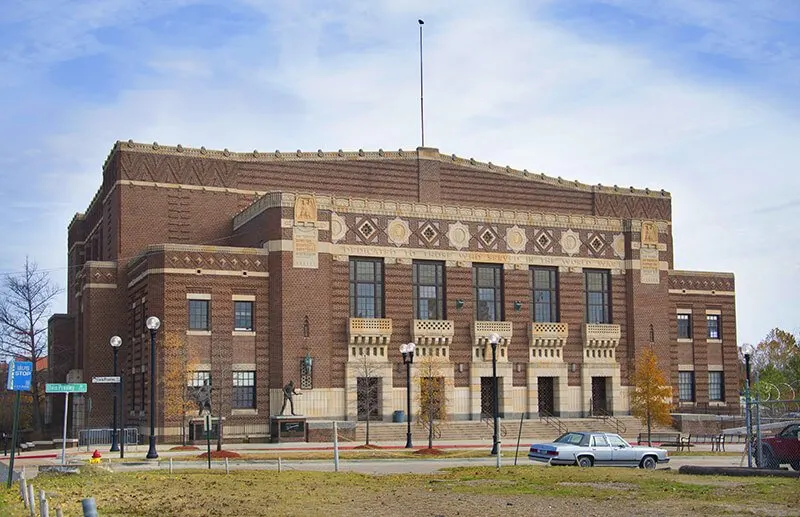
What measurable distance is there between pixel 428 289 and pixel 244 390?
13031 mm

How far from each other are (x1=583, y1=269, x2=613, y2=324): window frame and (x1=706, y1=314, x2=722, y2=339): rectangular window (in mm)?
10746

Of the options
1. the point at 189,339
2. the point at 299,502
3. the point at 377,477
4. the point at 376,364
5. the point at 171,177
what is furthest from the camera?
the point at 171,177

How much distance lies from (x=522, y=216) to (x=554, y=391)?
37.5 ft

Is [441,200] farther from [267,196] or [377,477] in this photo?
[377,477]

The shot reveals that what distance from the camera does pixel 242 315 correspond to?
60.8 metres

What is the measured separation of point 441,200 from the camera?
239 ft

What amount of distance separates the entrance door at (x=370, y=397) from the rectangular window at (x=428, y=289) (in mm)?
4958

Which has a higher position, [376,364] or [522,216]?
[522,216]

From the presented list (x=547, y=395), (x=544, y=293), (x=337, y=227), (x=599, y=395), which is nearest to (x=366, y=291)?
A: (x=337, y=227)

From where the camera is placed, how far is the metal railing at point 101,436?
187 feet

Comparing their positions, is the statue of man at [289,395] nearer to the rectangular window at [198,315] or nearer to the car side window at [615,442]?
the rectangular window at [198,315]

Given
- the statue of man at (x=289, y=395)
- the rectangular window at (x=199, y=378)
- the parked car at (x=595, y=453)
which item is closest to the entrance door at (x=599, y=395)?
the statue of man at (x=289, y=395)

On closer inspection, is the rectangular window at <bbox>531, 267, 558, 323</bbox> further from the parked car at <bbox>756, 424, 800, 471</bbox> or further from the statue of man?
the parked car at <bbox>756, 424, 800, 471</bbox>

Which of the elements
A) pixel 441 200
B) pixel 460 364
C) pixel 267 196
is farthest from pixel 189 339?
pixel 441 200
